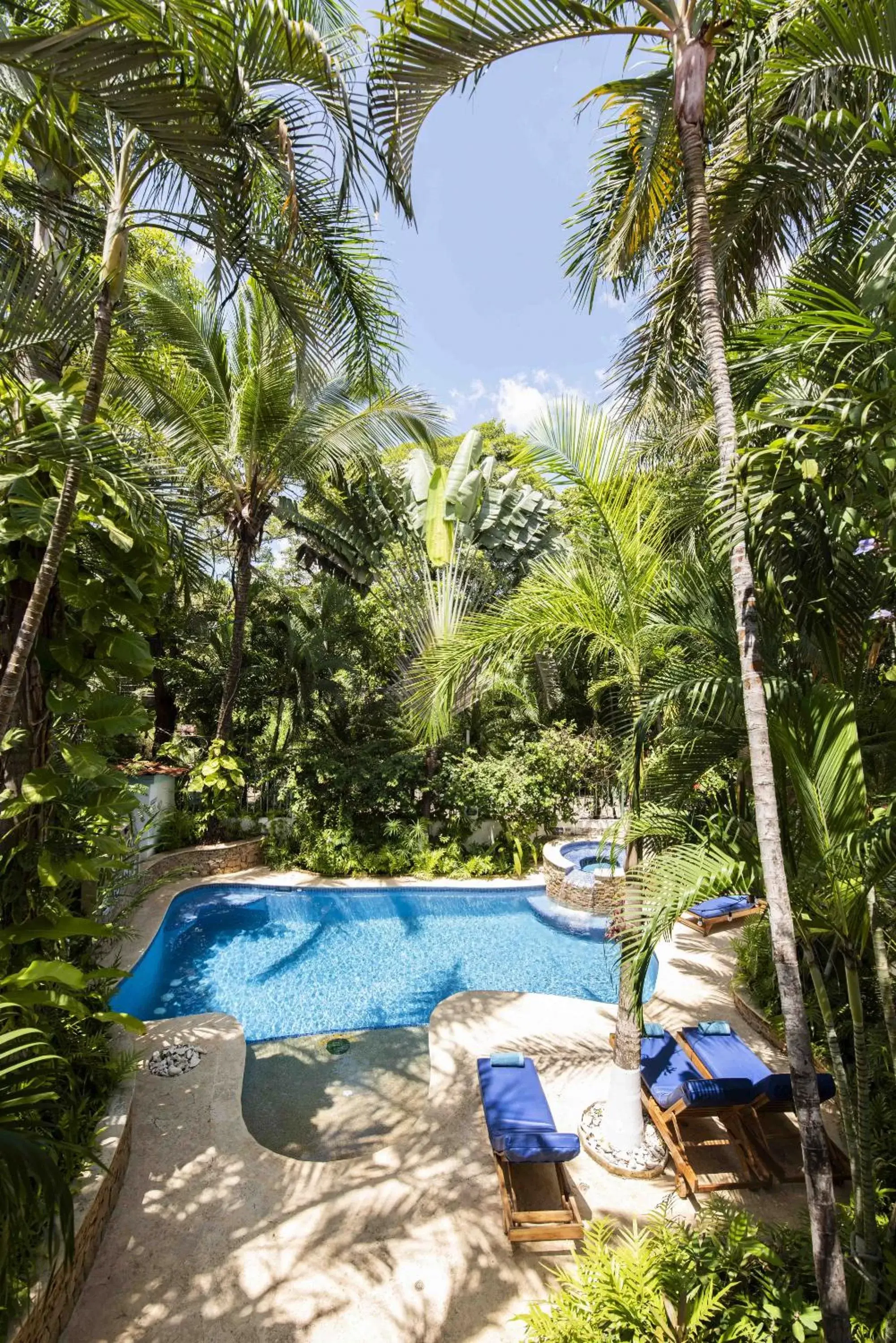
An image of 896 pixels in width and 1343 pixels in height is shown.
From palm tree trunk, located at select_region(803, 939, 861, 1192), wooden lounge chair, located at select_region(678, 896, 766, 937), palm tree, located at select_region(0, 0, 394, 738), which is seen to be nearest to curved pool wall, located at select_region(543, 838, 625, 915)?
wooden lounge chair, located at select_region(678, 896, 766, 937)

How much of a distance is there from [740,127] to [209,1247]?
7459mm

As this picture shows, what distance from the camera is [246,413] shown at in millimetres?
8672

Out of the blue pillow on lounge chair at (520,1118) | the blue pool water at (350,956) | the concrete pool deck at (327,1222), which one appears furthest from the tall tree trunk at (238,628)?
the blue pillow on lounge chair at (520,1118)

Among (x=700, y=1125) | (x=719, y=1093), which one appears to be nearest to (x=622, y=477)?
(x=719, y=1093)

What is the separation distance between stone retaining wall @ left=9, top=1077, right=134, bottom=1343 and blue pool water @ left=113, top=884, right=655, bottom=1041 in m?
2.32

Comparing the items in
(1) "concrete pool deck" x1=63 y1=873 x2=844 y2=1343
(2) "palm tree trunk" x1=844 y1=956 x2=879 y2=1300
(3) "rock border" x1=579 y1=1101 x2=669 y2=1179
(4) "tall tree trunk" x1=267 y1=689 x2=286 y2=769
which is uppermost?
(4) "tall tree trunk" x1=267 y1=689 x2=286 y2=769

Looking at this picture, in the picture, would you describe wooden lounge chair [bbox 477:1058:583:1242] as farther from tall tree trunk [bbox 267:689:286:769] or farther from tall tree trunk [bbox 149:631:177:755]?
tall tree trunk [bbox 149:631:177:755]

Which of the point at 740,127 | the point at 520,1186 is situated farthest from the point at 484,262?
the point at 520,1186

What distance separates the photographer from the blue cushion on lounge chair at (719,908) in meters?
8.50

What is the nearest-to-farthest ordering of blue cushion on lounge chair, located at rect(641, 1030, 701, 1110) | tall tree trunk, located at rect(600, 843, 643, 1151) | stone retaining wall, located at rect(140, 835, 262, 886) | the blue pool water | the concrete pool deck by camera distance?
the concrete pool deck → tall tree trunk, located at rect(600, 843, 643, 1151) → blue cushion on lounge chair, located at rect(641, 1030, 701, 1110) → the blue pool water → stone retaining wall, located at rect(140, 835, 262, 886)

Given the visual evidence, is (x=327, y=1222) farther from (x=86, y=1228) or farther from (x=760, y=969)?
(x=760, y=969)

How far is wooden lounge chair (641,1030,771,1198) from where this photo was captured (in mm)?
4203

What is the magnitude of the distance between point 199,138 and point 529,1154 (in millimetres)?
5959

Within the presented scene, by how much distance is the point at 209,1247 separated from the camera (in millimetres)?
3689
